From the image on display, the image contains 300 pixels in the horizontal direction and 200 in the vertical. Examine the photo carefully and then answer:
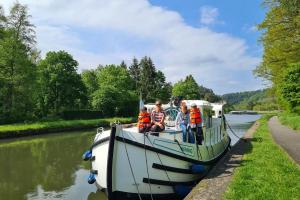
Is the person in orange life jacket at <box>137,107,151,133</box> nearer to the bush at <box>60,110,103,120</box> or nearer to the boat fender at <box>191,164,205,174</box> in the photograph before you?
the boat fender at <box>191,164,205,174</box>

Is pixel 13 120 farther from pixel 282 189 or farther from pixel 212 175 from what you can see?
pixel 282 189

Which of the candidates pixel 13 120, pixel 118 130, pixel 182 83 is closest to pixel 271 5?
pixel 118 130

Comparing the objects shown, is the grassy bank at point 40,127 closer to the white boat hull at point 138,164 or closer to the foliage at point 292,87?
the white boat hull at point 138,164

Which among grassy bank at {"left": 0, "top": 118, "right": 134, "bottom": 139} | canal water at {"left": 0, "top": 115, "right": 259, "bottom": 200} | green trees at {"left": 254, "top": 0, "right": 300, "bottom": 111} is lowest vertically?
canal water at {"left": 0, "top": 115, "right": 259, "bottom": 200}

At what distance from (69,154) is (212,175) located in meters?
13.5

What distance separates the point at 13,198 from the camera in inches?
485

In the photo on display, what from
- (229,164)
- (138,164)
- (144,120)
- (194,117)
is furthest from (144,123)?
(229,164)

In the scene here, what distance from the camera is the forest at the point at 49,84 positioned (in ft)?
144

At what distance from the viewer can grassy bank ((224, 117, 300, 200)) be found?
856 cm

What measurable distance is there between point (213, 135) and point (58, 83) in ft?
145

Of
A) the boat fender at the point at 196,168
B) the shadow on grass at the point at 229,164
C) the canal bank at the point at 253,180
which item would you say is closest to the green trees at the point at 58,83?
the shadow on grass at the point at 229,164

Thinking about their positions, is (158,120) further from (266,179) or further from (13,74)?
(13,74)

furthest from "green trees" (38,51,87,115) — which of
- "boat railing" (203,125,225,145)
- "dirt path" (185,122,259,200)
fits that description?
"dirt path" (185,122,259,200)

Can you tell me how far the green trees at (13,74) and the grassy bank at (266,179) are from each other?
116ft
